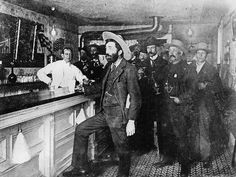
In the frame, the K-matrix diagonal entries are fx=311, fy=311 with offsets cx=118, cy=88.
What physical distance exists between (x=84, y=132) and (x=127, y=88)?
44 centimetres

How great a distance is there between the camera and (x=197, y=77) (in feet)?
8.39

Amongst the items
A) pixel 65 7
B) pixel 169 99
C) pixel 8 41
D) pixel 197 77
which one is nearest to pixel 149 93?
pixel 169 99

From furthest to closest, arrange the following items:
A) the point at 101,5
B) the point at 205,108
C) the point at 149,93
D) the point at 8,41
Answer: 1. the point at 8,41
2. the point at 101,5
3. the point at 149,93
4. the point at 205,108

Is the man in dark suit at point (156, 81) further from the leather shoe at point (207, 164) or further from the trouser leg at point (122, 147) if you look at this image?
the trouser leg at point (122, 147)

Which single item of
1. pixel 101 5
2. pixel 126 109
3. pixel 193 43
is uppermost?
pixel 101 5

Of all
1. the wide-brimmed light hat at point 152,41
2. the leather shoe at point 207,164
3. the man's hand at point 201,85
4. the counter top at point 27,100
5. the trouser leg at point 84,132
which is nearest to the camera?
the counter top at point 27,100

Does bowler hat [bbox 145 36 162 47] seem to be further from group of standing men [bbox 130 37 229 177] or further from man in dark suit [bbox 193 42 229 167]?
man in dark suit [bbox 193 42 229 167]

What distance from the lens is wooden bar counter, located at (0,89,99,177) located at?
1.61 metres

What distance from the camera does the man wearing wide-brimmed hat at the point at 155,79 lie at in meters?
2.85

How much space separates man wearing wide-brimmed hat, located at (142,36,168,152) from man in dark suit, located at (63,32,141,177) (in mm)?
708

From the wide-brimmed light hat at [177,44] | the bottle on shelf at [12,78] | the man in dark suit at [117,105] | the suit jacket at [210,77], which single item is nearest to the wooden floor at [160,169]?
the man in dark suit at [117,105]

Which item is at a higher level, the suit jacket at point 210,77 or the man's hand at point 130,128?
the suit jacket at point 210,77

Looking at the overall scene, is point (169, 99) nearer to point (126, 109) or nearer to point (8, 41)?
point (126, 109)

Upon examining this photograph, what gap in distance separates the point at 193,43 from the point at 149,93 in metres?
0.62
